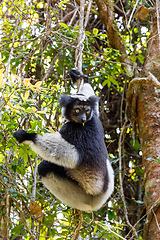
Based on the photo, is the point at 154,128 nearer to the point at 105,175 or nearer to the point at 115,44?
the point at 105,175

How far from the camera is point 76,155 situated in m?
2.96

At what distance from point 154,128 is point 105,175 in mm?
1039

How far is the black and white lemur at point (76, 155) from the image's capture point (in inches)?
117

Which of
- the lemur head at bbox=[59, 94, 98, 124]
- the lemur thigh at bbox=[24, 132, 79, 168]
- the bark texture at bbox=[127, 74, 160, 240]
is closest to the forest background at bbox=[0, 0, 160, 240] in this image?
the bark texture at bbox=[127, 74, 160, 240]

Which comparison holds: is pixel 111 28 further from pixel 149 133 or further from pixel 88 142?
pixel 88 142

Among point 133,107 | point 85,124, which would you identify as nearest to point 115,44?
point 133,107

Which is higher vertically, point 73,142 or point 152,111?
point 152,111

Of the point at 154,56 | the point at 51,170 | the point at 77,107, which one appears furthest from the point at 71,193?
the point at 154,56

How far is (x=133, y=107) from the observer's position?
4207 mm

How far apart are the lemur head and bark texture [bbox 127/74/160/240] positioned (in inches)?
33.5

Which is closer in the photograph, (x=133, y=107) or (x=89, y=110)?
(x=89, y=110)

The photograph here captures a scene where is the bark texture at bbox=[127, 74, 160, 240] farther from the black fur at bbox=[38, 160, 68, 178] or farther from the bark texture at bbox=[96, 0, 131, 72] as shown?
the black fur at bbox=[38, 160, 68, 178]

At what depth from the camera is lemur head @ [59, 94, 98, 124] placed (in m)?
3.16

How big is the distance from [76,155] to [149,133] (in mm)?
1342
